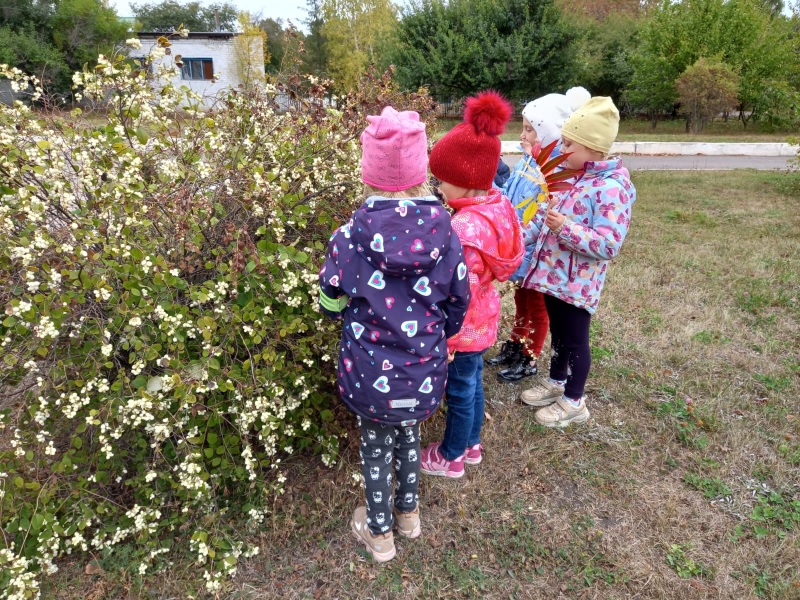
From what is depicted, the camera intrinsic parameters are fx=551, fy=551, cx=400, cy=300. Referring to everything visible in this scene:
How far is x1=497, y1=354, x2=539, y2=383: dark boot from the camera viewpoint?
3.49 m

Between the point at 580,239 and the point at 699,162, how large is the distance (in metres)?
12.8

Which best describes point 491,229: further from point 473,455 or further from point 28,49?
point 28,49

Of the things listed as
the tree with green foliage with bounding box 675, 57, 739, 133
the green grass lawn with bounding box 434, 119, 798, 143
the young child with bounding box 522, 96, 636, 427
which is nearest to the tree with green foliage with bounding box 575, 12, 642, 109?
the green grass lawn with bounding box 434, 119, 798, 143

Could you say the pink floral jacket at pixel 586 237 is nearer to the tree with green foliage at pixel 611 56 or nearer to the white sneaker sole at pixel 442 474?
the white sneaker sole at pixel 442 474

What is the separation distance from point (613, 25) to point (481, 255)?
101ft

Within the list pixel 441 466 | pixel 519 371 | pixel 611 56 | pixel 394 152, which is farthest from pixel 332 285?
pixel 611 56

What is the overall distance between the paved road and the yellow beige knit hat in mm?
9868

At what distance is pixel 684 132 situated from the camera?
21.2 meters

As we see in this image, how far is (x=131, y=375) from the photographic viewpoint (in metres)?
2.25

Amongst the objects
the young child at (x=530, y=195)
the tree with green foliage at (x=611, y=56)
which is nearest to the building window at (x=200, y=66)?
the tree with green foliage at (x=611, y=56)

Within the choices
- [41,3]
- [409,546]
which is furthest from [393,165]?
[41,3]

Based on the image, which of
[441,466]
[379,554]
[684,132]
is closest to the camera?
[379,554]

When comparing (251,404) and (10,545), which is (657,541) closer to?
(251,404)

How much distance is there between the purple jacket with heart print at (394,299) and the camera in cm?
177
